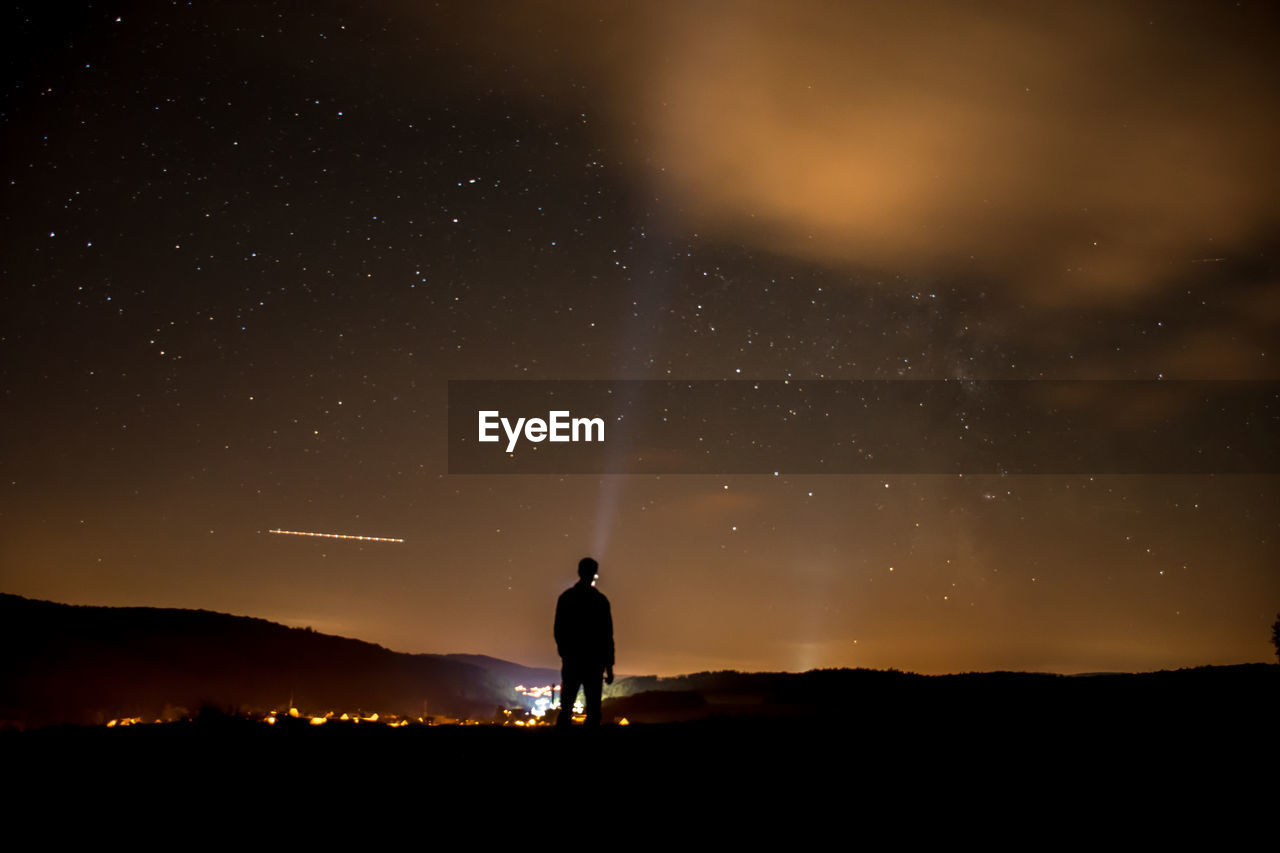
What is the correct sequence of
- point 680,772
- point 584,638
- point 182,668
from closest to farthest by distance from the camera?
point 680,772, point 584,638, point 182,668

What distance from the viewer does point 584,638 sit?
909 cm

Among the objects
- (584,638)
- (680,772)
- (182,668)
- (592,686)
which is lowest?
(182,668)

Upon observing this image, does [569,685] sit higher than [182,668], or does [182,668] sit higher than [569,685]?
[569,685]

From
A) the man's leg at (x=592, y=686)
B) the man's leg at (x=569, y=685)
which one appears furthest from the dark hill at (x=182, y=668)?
the man's leg at (x=592, y=686)

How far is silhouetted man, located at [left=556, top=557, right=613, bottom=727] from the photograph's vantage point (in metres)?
9.05

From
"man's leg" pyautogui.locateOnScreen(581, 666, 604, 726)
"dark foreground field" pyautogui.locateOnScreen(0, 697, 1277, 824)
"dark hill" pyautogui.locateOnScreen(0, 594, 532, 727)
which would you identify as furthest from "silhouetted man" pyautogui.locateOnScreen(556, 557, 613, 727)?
"dark hill" pyautogui.locateOnScreen(0, 594, 532, 727)

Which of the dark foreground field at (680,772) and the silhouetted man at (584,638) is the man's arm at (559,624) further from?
the dark foreground field at (680,772)

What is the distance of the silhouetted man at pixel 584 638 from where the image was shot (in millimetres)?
9055

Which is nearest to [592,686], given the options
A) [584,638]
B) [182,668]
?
[584,638]

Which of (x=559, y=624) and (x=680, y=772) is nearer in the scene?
(x=680, y=772)

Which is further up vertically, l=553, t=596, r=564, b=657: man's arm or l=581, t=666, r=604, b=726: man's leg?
A: l=553, t=596, r=564, b=657: man's arm

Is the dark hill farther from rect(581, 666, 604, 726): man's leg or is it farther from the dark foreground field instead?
the dark foreground field

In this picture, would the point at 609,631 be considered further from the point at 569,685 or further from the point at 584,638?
the point at 569,685

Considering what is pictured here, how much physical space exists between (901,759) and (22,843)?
5465mm
